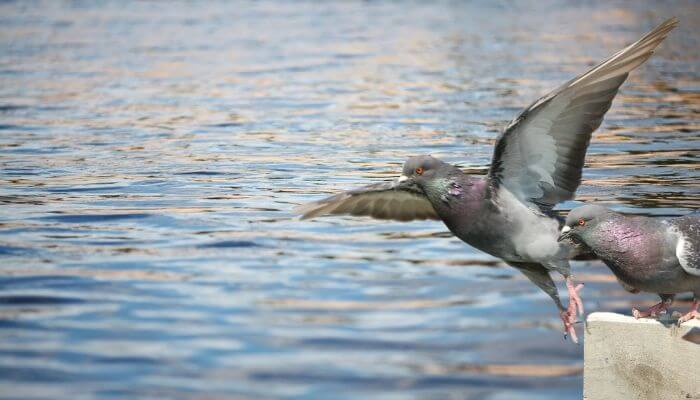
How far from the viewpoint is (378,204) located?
23.7 ft

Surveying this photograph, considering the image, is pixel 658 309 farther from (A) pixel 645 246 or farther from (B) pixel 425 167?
(B) pixel 425 167

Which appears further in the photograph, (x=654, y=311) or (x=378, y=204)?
(x=378, y=204)

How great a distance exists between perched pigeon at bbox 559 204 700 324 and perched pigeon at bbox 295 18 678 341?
34 cm

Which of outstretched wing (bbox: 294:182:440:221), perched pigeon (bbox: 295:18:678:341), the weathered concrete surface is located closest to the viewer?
the weathered concrete surface

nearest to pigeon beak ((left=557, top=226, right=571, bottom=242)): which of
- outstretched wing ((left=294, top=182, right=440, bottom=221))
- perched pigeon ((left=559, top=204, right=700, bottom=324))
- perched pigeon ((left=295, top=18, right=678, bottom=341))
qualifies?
perched pigeon ((left=559, top=204, right=700, bottom=324))

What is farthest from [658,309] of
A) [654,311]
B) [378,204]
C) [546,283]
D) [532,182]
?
[378,204]

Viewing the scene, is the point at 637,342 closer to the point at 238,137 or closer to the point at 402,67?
the point at 238,137

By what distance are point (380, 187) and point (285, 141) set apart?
748 cm

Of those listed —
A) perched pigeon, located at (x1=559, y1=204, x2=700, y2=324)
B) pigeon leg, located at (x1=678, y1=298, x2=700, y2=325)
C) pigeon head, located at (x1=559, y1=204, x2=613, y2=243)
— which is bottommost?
pigeon leg, located at (x1=678, y1=298, x2=700, y2=325)

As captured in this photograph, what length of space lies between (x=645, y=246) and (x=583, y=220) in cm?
32

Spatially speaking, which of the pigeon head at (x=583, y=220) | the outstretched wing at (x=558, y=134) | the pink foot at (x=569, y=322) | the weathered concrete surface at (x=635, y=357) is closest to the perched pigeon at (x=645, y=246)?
the pigeon head at (x=583, y=220)

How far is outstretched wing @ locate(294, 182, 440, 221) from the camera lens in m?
6.75

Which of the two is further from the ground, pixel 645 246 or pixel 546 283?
pixel 645 246

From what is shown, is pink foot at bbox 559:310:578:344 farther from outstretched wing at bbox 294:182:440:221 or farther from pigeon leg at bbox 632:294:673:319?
outstretched wing at bbox 294:182:440:221
